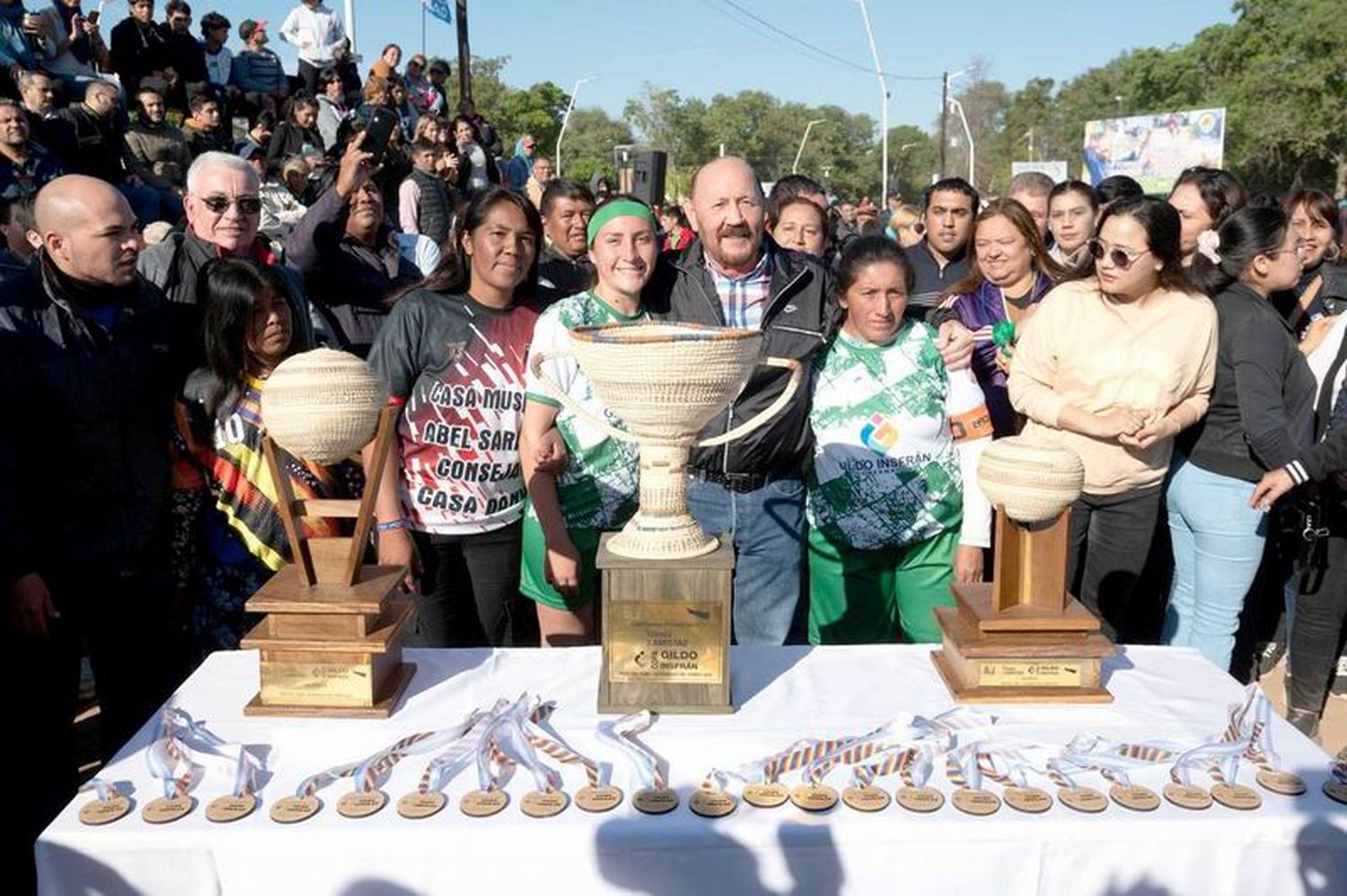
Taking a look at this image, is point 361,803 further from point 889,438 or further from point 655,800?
point 889,438

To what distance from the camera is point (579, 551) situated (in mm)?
2617

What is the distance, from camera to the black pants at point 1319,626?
313 cm

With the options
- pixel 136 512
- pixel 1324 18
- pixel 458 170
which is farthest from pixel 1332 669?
pixel 1324 18

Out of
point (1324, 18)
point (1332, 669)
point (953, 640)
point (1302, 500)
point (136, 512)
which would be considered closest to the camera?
point (953, 640)

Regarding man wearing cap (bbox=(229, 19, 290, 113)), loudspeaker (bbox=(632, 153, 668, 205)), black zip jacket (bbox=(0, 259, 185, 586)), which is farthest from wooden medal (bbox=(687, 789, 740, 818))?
man wearing cap (bbox=(229, 19, 290, 113))

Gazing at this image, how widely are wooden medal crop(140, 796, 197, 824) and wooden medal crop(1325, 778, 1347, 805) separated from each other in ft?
5.32

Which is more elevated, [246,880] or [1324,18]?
[1324,18]

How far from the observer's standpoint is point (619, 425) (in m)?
2.48

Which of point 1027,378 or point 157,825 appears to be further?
point 1027,378

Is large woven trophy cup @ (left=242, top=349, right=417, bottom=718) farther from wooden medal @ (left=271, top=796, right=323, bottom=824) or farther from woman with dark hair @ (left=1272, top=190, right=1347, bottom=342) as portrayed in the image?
woman with dark hair @ (left=1272, top=190, right=1347, bottom=342)

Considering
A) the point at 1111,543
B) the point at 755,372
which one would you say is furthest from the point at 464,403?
the point at 1111,543

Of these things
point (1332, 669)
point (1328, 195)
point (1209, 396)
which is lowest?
point (1332, 669)

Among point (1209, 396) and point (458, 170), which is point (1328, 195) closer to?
point (1209, 396)

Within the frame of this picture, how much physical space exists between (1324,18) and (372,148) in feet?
129
